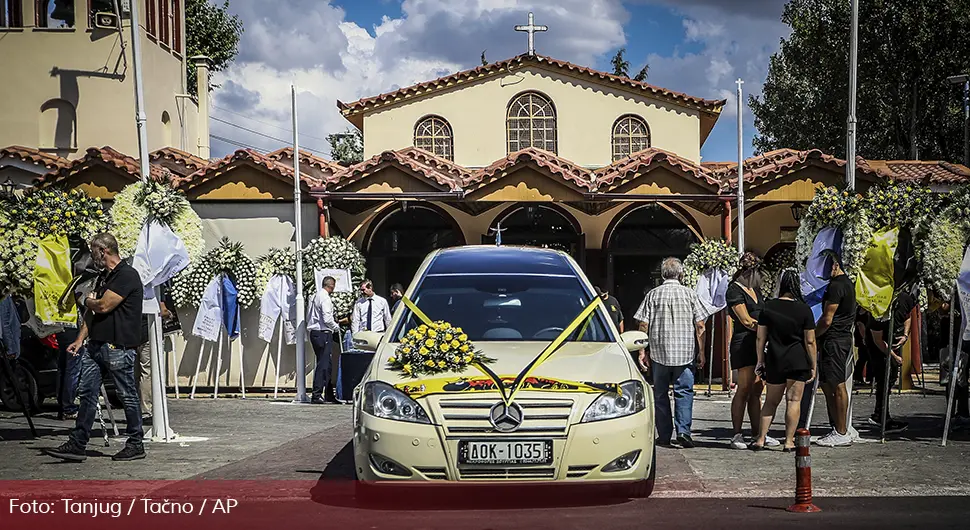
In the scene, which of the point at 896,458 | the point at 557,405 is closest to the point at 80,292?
the point at 557,405

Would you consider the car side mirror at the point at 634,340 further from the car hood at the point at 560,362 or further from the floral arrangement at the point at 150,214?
the floral arrangement at the point at 150,214

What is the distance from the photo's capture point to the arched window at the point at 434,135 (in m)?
28.2

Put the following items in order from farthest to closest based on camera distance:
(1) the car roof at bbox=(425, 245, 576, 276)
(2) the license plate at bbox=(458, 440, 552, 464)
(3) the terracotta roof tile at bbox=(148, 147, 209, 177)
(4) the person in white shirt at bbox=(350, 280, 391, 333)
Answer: (3) the terracotta roof tile at bbox=(148, 147, 209, 177), (4) the person in white shirt at bbox=(350, 280, 391, 333), (1) the car roof at bbox=(425, 245, 576, 276), (2) the license plate at bbox=(458, 440, 552, 464)

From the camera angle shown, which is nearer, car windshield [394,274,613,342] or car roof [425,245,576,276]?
car windshield [394,274,613,342]

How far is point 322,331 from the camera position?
18.2m

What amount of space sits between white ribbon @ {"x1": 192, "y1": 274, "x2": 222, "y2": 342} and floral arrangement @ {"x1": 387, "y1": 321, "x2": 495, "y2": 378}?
38.3 ft

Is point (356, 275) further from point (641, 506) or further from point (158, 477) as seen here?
point (641, 506)

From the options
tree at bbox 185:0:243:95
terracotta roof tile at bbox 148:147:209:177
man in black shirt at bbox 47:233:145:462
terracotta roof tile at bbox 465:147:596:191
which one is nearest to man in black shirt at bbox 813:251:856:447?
man in black shirt at bbox 47:233:145:462

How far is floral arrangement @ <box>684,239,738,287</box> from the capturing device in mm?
19281

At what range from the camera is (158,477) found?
31.4 feet

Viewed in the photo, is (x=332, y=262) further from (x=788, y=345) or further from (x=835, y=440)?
(x=788, y=345)

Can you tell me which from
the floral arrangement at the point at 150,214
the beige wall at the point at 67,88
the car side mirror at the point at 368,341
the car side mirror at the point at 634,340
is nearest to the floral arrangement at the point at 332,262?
the floral arrangement at the point at 150,214

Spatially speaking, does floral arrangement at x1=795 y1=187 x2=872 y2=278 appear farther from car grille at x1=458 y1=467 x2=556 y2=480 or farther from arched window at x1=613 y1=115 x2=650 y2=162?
arched window at x1=613 y1=115 x2=650 y2=162

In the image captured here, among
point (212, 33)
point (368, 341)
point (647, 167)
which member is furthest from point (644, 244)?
point (212, 33)
